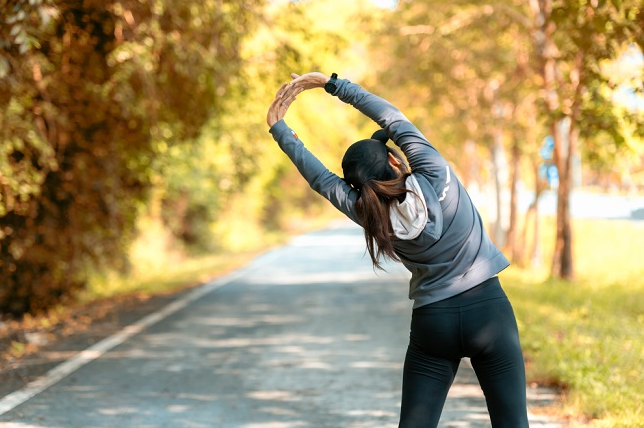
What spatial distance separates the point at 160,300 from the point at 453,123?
456 inches

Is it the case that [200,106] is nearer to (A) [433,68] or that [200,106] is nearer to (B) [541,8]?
(B) [541,8]

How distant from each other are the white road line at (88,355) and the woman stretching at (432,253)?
4047 mm

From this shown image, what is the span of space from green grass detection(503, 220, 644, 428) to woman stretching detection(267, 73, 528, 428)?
2165mm

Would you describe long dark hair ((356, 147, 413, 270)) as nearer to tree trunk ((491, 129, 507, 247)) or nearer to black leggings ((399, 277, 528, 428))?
black leggings ((399, 277, 528, 428))

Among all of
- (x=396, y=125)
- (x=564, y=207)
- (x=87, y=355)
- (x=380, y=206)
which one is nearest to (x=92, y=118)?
(x=87, y=355)

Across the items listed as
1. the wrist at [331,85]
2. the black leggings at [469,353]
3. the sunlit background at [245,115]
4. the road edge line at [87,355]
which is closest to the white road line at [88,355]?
the road edge line at [87,355]

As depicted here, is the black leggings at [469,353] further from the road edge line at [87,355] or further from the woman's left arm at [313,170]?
the road edge line at [87,355]

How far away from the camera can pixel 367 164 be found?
3.62 metres

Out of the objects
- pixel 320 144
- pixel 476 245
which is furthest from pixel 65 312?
pixel 320 144

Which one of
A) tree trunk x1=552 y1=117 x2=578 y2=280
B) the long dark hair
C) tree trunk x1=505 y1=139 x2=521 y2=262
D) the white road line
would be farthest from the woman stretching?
tree trunk x1=505 y1=139 x2=521 y2=262

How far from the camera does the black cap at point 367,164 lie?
362 cm

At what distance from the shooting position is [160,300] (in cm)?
1507

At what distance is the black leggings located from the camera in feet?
11.9

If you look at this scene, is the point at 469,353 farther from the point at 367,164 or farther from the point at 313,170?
the point at 313,170
